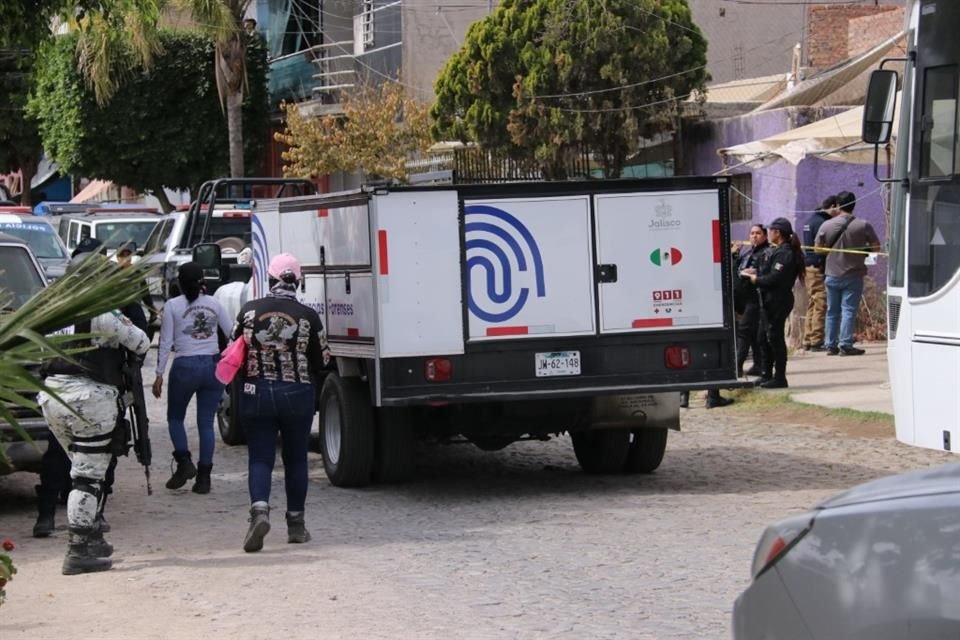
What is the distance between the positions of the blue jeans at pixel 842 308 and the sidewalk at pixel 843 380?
0.89ft

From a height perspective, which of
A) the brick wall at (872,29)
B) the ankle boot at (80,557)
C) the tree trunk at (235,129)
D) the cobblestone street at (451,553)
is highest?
the brick wall at (872,29)

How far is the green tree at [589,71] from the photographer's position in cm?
2781

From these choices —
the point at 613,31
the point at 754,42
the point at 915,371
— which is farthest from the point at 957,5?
the point at 754,42

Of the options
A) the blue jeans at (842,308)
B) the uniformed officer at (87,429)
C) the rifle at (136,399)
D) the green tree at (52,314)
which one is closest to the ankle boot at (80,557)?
the uniformed officer at (87,429)

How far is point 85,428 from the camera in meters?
9.44

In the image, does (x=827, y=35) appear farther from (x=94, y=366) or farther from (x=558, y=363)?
(x=94, y=366)

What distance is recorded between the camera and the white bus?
32.3 ft

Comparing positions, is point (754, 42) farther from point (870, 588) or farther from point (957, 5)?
point (870, 588)

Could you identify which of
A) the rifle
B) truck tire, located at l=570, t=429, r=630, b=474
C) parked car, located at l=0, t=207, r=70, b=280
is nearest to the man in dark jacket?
truck tire, located at l=570, t=429, r=630, b=474

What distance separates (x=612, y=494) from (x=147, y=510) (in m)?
3.41

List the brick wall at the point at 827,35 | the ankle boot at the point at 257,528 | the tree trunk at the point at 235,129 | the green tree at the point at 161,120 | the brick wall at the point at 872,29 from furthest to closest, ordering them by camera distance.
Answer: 1. the green tree at the point at 161,120
2. the tree trunk at the point at 235,129
3. the brick wall at the point at 827,35
4. the brick wall at the point at 872,29
5. the ankle boot at the point at 257,528

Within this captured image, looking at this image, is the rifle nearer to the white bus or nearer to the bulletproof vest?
the bulletproof vest

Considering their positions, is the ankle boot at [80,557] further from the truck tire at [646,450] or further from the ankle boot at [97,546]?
the truck tire at [646,450]

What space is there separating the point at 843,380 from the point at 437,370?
8255 mm
